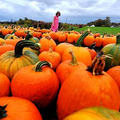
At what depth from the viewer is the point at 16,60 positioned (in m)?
1.61

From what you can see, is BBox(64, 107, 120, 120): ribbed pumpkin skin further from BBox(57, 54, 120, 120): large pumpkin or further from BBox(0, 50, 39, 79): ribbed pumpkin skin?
BBox(0, 50, 39, 79): ribbed pumpkin skin

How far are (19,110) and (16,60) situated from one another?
0.81 meters

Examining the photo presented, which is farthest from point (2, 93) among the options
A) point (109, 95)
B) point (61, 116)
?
point (109, 95)

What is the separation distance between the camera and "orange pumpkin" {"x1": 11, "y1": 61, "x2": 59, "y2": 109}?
3.76ft

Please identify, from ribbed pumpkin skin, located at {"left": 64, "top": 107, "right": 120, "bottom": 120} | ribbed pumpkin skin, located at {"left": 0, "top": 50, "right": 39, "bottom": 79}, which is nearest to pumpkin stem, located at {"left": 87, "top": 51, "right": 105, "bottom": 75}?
ribbed pumpkin skin, located at {"left": 64, "top": 107, "right": 120, "bottom": 120}

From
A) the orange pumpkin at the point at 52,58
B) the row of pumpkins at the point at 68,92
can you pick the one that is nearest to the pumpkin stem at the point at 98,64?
the row of pumpkins at the point at 68,92

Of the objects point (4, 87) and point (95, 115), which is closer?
point (95, 115)

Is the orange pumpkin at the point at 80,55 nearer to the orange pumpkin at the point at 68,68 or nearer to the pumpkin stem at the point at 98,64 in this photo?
the orange pumpkin at the point at 68,68

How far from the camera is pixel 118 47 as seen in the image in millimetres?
2129

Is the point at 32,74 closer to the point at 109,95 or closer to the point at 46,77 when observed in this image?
the point at 46,77

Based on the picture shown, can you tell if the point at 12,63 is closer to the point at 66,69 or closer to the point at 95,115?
the point at 66,69

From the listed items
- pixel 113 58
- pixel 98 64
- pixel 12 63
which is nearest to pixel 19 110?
pixel 98 64

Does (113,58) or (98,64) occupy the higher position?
(98,64)

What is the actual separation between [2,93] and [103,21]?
31492mm
